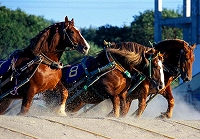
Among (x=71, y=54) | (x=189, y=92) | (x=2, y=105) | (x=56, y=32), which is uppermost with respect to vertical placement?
(x=56, y=32)

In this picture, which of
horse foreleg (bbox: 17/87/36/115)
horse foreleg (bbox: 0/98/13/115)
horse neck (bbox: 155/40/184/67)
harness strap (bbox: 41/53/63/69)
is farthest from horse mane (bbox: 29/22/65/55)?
horse neck (bbox: 155/40/184/67)

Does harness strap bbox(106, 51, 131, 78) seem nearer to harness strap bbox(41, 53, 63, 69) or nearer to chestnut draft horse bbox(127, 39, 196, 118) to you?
chestnut draft horse bbox(127, 39, 196, 118)

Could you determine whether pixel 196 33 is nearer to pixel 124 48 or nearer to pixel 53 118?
pixel 124 48

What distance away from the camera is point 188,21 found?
139 feet

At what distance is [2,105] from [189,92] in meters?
15.2

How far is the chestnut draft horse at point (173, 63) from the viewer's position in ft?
58.0

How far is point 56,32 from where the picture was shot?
15.3 meters

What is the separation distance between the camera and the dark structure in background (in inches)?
1628

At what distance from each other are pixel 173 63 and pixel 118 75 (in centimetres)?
196

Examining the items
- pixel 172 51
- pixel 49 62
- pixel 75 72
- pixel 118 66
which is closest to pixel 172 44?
pixel 172 51

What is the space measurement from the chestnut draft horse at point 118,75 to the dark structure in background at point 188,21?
24048 mm

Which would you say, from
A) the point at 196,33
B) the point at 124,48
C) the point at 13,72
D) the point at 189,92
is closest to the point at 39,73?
the point at 13,72

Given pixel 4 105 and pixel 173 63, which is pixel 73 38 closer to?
pixel 4 105

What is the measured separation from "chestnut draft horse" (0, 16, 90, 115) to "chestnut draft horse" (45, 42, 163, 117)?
4.58 feet
